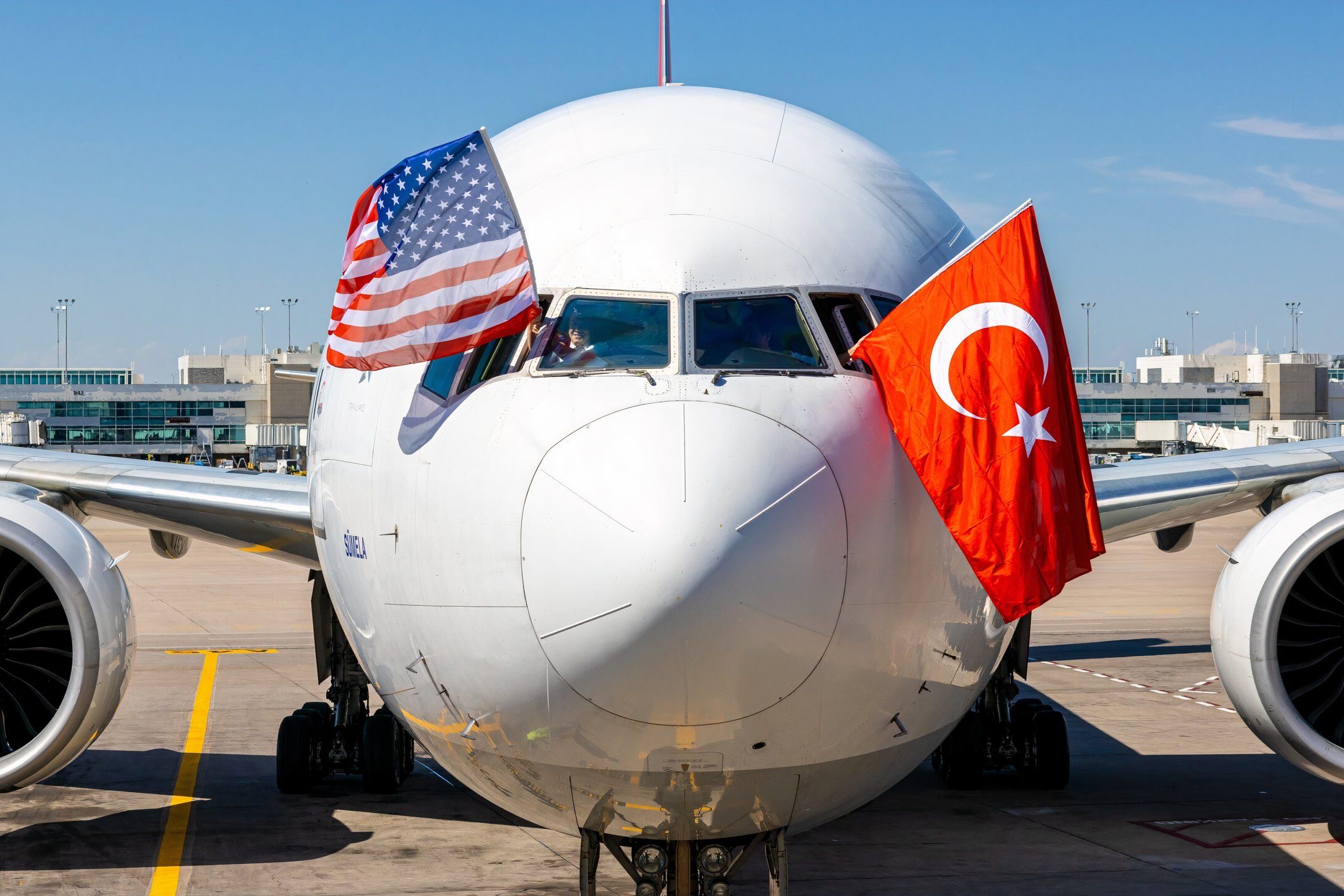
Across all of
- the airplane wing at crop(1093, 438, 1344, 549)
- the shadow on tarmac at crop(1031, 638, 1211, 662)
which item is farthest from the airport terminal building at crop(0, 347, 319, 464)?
the airplane wing at crop(1093, 438, 1344, 549)

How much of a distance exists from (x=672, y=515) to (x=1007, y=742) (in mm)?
7927

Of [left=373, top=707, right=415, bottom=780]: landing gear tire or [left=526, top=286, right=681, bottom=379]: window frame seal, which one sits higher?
[left=526, top=286, right=681, bottom=379]: window frame seal

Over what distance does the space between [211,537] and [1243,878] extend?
7845mm

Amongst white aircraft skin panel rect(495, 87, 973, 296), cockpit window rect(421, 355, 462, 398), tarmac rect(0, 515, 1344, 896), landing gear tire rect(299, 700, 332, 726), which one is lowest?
tarmac rect(0, 515, 1344, 896)

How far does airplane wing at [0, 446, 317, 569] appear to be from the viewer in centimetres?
1030

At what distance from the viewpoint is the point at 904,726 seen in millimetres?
5707

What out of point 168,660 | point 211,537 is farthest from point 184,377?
point 211,537

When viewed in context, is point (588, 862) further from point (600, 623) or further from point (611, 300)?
point (611, 300)

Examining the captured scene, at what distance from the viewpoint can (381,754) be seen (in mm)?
11391

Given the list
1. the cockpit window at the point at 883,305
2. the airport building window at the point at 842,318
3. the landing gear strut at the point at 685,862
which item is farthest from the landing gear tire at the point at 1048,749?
the airport building window at the point at 842,318

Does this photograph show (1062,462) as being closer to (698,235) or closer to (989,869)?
(698,235)

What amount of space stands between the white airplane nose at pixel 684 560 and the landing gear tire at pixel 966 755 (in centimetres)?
706

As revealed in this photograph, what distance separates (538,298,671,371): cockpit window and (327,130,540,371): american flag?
0.54 feet

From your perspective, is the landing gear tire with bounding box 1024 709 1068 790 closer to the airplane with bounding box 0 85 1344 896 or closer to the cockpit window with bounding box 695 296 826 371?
the airplane with bounding box 0 85 1344 896
